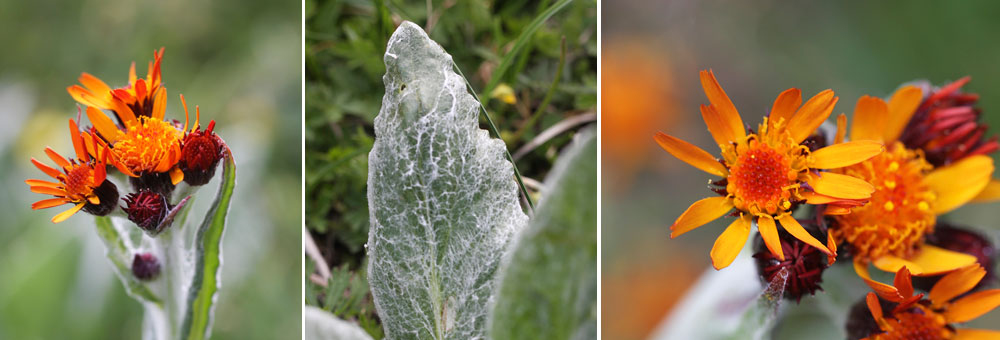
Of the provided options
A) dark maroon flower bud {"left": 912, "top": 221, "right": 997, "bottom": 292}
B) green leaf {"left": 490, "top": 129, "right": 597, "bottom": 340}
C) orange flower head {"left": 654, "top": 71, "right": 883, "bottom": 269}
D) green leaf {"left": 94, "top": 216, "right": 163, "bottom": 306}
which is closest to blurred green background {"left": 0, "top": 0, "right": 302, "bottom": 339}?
green leaf {"left": 94, "top": 216, "right": 163, "bottom": 306}

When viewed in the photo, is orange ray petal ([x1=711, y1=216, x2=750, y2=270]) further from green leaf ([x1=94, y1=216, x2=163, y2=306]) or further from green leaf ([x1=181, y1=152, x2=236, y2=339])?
green leaf ([x1=94, y1=216, x2=163, y2=306])

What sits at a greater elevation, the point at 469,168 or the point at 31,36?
the point at 31,36

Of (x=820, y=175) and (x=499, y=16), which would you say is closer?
(x=820, y=175)

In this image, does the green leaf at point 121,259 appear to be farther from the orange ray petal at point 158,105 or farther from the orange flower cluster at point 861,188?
the orange flower cluster at point 861,188

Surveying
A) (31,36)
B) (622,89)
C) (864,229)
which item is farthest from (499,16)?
(31,36)

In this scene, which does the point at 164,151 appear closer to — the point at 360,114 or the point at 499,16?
the point at 360,114

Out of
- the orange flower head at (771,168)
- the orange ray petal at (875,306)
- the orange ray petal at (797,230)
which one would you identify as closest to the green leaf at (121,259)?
the orange flower head at (771,168)

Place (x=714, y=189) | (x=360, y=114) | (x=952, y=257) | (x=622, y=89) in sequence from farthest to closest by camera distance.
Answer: (x=622, y=89) → (x=360, y=114) → (x=952, y=257) → (x=714, y=189)
